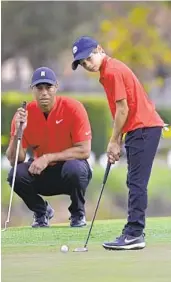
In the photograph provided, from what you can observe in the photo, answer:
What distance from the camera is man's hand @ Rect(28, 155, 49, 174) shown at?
8.72 meters

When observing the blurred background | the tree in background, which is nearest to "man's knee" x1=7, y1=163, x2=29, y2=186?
the blurred background

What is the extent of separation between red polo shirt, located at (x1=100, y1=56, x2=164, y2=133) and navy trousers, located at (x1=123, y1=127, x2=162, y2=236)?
7 cm

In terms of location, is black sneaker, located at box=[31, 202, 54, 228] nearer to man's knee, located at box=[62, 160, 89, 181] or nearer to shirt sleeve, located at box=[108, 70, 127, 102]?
man's knee, located at box=[62, 160, 89, 181]

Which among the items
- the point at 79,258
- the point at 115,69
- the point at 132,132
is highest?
the point at 115,69

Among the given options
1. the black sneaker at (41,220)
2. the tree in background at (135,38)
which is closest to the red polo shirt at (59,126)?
the black sneaker at (41,220)

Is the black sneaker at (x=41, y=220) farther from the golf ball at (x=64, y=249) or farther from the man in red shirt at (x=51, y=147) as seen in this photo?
the golf ball at (x=64, y=249)

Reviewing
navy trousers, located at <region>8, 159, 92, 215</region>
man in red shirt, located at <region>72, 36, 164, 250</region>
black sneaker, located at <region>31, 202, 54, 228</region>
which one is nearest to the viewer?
man in red shirt, located at <region>72, 36, 164, 250</region>

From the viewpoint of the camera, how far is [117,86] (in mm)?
7008

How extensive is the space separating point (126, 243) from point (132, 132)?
2.67 ft

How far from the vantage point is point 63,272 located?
5949mm

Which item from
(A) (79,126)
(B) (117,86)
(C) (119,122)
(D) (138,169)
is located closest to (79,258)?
(D) (138,169)

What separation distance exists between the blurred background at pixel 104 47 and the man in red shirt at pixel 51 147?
4848 mm

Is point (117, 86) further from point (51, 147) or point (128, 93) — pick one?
point (51, 147)

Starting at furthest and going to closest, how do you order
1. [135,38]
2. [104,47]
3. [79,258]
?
[104,47]
[135,38]
[79,258]
